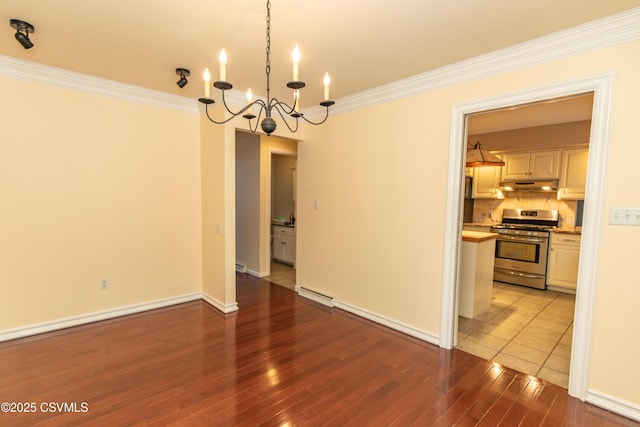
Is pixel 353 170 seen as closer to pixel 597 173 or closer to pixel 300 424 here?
pixel 597 173

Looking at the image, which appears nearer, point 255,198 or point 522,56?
point 522,56

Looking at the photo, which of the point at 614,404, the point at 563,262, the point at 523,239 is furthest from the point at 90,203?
the point at 563,262

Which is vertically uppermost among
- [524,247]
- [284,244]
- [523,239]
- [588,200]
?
[588,200]

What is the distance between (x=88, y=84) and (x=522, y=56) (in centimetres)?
395

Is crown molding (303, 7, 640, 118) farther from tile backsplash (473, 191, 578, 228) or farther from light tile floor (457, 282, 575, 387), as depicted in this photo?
tile backsplash (473, 191, 578, 228)

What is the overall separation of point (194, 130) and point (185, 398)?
300cm

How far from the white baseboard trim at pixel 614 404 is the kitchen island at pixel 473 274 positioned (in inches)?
56.6

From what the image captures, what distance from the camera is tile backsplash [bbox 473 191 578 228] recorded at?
495cm

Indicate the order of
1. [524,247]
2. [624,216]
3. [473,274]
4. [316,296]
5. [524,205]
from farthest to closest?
[524,205], [524,247], [316,296], [473,274], [624,216]

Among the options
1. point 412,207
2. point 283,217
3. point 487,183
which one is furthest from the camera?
point 283,217

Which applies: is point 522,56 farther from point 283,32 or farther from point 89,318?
point 89,318

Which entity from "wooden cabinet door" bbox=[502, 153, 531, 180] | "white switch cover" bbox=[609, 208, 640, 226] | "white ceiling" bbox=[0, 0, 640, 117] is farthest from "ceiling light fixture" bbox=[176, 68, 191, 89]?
"wooden cabinet door" bbox=[502, 153, 531, 180]

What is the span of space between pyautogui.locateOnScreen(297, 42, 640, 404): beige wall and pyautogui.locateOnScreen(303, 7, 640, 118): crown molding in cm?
6

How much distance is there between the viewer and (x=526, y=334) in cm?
317
